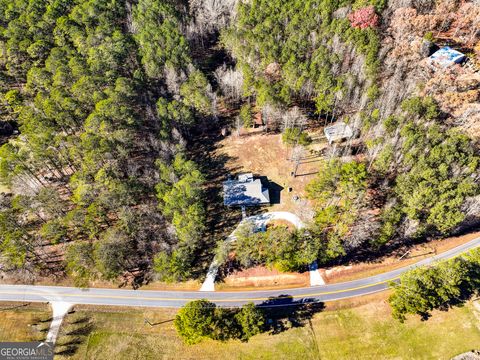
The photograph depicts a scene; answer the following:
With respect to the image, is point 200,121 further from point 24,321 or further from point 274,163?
point 24,321

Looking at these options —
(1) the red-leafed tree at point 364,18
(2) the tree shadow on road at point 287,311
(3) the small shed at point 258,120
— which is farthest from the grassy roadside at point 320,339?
(1) the red-leafed tree at point 364,18

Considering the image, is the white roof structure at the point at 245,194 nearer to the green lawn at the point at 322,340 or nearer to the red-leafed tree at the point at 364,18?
the green lawn at the point at 322,340

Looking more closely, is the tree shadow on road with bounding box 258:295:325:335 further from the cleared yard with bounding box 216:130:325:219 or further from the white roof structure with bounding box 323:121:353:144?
the white roof structure with bounding box 323:121:353:144

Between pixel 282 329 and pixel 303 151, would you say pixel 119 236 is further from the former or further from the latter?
pixel 303 151

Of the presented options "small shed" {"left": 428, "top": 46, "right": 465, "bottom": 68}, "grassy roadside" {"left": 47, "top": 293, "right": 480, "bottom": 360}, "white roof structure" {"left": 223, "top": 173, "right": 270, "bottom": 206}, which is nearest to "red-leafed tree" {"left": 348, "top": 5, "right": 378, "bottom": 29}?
"small shed" {"left": 428, "top": 46, "right": 465, "bottom": 68}

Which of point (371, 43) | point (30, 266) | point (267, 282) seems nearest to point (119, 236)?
point (30, 266)

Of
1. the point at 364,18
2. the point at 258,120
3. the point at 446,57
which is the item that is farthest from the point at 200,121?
the point at 446,57
